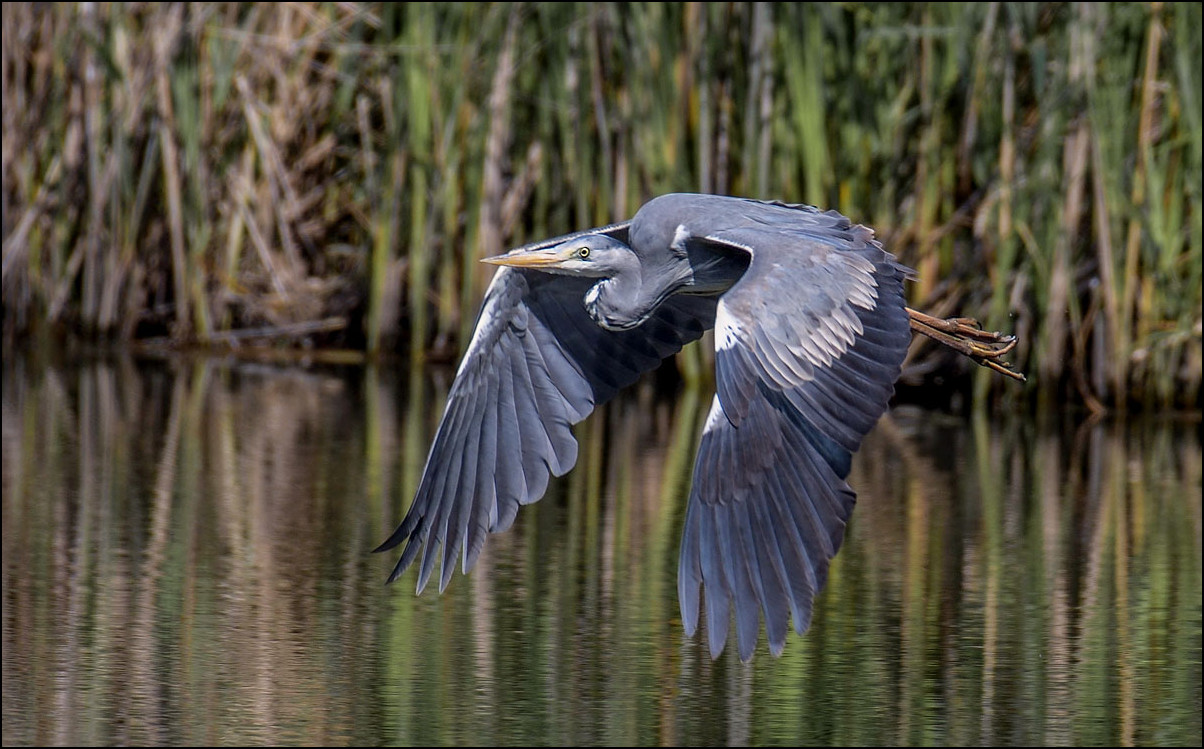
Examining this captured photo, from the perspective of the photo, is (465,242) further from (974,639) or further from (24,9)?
(974,639)

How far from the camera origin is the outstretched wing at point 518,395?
4020mm

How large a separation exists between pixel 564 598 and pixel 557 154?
333 centimetres

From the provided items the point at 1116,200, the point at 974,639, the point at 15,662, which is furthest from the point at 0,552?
the point at 1116,200

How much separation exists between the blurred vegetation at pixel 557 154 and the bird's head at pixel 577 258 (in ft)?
10.1

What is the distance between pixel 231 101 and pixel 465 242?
1.40 m

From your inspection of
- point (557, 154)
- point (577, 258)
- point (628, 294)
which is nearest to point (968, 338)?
point (628, 294)

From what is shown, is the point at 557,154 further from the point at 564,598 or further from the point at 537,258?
the point at 537,258

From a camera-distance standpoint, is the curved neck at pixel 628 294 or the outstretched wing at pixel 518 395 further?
the curved neck at pixel 628 294

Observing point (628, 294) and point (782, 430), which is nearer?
point (782, 430)

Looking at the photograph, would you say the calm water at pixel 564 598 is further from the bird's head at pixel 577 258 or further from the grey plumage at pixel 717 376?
the bird's head at pixel 577 258

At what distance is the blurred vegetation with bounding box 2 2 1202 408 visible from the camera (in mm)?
7188

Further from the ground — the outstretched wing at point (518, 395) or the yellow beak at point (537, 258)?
the yellow beak at point (537, 258)

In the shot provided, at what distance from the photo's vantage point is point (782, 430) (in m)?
3.41

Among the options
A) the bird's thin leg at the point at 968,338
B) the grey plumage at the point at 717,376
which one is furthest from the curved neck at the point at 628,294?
the bird's thin leg at the point at 968,338
